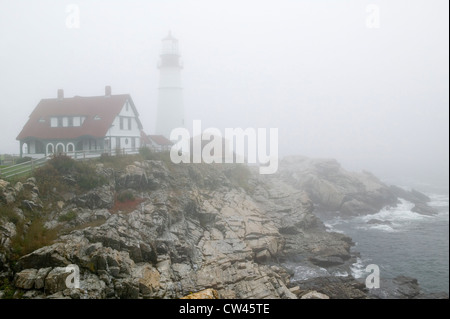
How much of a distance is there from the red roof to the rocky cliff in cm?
780

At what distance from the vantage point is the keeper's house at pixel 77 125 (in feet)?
92.7

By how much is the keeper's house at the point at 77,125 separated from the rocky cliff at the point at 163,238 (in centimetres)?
704

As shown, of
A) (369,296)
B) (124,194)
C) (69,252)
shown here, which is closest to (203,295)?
(69,252)

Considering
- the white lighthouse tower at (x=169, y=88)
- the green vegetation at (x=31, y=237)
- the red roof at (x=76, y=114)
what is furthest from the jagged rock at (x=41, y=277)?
the white lighthouse tower at (x=169, y=88)

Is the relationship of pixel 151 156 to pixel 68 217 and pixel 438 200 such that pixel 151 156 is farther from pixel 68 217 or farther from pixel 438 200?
pixel 438 200

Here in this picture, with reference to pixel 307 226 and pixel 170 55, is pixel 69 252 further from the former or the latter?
pixel 170 55

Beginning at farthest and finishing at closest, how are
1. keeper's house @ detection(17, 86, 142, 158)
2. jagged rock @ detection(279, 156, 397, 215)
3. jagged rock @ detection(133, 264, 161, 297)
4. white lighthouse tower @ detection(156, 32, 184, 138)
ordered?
white lighthouse tower @ detection(156, 32, 184, 138) → jagged rock @ detection(279, 156, 397, 215) → keeper's house @ detection(17, 86, 142, 158) → jagged rock @ detection(133, 264, 161, 297)

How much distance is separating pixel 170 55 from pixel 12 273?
1390 inches

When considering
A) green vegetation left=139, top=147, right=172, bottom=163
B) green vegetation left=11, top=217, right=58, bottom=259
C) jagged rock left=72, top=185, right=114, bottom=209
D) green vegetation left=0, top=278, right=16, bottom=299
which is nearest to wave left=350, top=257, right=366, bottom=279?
green vegetation left=139, top=147, right=172, bottom=163

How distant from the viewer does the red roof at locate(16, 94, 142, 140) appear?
28391 millimetres

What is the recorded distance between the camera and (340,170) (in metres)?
51.1

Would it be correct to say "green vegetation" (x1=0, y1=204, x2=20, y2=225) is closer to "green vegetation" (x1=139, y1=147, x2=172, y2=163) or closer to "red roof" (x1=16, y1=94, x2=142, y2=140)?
"green vegetation" (x1=139, y1=147, x2=172, y2=163)

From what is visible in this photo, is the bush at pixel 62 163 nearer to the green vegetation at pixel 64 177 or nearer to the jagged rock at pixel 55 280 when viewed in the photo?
the green vegetation at pixel 64 177

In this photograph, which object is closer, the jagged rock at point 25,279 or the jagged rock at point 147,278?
the jagged rock at point 25,279
